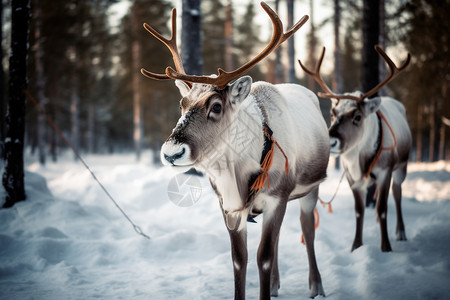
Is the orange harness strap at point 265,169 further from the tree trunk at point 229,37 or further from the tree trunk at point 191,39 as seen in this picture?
the tree trunk at point 229,37

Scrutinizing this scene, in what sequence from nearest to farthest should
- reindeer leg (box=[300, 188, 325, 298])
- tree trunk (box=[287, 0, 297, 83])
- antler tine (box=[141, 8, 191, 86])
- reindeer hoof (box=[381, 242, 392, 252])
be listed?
antler tine (box=[141, 8, 191, 86]) < reindeer leg (box=[300, 188, 325, 298]) < reindeer hoof (box=[381, 242, 392, 252]) < tree trunk (box=[287, 0, 297, 83])

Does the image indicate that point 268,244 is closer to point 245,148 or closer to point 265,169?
point 265,169

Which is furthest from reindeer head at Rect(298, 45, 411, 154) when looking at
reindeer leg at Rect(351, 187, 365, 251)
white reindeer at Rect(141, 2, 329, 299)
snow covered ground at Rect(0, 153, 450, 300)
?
snow covered ground at Rect(0, 153, 450, 300)

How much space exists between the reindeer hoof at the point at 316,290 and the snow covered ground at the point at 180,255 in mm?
89

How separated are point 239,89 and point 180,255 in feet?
8.74

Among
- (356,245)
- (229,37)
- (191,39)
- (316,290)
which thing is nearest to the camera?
(316,290)

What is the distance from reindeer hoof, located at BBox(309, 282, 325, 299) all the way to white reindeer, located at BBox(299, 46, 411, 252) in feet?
4.43

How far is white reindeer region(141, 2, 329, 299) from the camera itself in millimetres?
2123

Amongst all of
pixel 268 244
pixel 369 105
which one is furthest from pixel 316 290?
pixel 369 105

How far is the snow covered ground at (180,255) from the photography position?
293 centimetres

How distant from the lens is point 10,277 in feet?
10.6

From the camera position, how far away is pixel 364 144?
4.22 meters

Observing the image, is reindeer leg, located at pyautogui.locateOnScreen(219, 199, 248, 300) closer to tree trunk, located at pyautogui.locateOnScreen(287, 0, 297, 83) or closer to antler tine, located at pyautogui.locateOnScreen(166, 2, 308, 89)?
antler tine, located at pyautogui.locateOnScreen(166, 2, 308, 89)

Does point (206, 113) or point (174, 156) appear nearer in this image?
point (174, 156)
